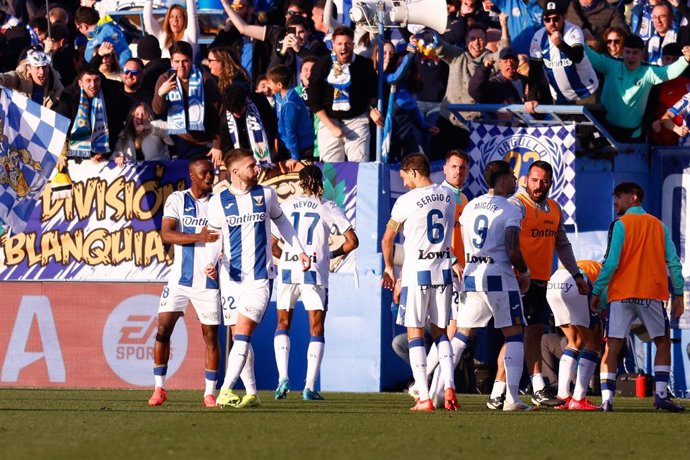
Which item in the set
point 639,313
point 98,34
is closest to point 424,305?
point 639,313

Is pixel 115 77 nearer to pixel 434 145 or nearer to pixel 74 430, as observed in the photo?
pixel 434 145

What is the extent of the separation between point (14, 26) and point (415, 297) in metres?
10.8

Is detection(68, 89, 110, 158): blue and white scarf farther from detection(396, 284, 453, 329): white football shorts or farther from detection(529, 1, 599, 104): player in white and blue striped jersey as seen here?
detection(396, 284, 453, 329): white football shorts

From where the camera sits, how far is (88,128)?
58.7ft

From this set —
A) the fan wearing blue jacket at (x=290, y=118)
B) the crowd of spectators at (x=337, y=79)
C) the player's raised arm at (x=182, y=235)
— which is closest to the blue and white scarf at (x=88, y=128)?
the crowd of spectators at (x=337, y=79)

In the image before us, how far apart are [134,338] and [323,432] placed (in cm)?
813

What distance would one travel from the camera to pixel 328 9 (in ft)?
60.8

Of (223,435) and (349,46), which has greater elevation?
(349,46)

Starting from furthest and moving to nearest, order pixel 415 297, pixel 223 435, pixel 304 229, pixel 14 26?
pixel 14 26 < pixel 304 229 < pixel 415 297 < pixel 223 435

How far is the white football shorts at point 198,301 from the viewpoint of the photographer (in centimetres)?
1301

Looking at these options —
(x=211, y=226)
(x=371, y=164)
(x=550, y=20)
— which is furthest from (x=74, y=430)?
(x=550, y=20)

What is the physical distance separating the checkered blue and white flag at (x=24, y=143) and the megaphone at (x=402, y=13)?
3.77 m

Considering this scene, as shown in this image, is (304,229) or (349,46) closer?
(304,229)

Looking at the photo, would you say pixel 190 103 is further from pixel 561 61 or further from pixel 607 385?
pixel 607 385
